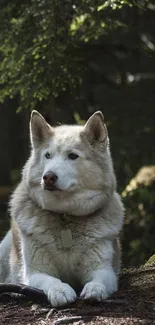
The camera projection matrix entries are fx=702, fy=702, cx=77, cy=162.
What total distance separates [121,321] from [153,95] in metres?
8.35

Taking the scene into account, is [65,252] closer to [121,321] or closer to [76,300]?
[76,300]

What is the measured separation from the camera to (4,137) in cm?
1478

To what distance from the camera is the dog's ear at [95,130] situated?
5855mm

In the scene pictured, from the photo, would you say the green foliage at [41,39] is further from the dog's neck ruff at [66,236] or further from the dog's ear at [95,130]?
the dog's neck ruff at [66,236]

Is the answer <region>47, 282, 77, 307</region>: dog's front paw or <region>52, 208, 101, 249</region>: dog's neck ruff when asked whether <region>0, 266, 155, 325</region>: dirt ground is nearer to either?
<region>47, 282, 77, 307</region>: dog's front paw

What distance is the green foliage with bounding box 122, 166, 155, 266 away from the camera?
11.2 metres

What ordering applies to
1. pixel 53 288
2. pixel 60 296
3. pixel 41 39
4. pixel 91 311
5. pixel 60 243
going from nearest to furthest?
pixel 91 311 → pixel 60 296 → pixel 53 288 → pixel 60 243 → pixel 41 39

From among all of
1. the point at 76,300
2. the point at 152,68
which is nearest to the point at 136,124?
the point at 152,68

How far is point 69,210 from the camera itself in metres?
5.74

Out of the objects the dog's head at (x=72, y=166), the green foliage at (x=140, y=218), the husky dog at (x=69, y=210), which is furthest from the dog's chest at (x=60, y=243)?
the green foliage at (x=140, y=218)

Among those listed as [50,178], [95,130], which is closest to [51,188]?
[50,178]

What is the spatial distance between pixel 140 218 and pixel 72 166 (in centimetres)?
620

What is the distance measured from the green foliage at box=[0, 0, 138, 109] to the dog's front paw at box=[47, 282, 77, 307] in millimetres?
3731

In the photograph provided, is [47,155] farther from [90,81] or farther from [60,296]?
[90,81]
